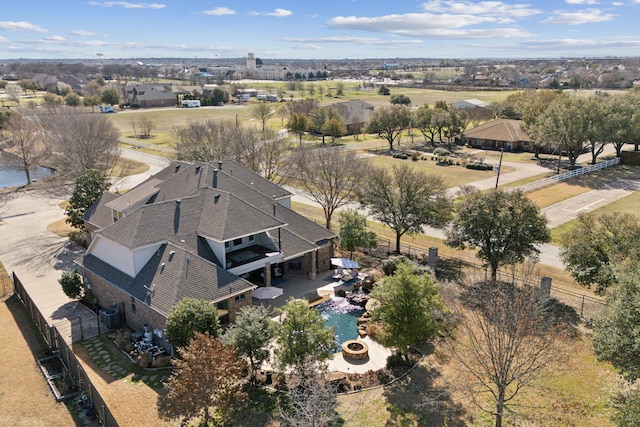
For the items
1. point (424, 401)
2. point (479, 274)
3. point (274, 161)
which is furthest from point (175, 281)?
point (274, 161)

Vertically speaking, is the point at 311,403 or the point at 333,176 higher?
the point at 333,176

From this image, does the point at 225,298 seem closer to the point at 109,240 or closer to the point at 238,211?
the point at 238,211

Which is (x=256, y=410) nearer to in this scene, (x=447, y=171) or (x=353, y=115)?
(x=447, y=171)

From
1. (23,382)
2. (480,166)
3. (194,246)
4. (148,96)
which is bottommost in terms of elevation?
(23,382)

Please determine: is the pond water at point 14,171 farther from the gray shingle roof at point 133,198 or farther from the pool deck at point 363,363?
the pool deck at point 363,363

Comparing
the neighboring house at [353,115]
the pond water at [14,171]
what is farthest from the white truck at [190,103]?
the pond water at [14,171]

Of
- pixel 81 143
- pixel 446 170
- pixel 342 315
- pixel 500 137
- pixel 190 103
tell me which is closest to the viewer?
pixel 342 315

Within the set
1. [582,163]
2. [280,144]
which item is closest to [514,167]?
[582,163]
